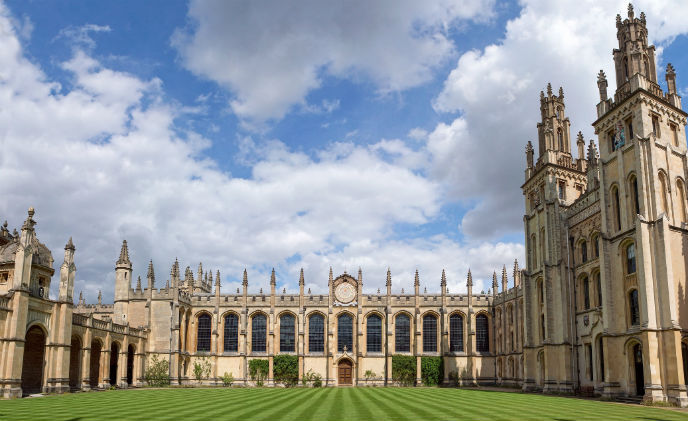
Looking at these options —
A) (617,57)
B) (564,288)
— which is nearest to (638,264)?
(564,288)

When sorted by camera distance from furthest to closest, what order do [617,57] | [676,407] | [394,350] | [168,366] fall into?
[394,350] < [168,366] < [617,57] < [676,407]

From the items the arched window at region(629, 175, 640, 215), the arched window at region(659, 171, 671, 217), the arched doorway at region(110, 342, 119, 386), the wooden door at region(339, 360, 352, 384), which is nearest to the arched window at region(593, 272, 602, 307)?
the arched window at region(629, 175, 640, 215)

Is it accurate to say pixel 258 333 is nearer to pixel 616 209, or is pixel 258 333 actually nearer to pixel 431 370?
pixel 431 370

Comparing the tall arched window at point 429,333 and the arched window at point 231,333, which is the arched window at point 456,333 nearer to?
the tall arched window at point 429,333

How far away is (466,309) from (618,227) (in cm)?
2715

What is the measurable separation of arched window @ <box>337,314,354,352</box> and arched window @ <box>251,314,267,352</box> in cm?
808

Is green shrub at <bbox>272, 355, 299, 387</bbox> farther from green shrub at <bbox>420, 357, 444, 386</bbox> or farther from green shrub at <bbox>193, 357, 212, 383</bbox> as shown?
green shrub at <bbox>420, 357, 444, 386</bbox>

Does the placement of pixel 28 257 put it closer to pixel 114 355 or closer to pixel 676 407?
pixel 114 355

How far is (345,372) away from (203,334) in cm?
1591

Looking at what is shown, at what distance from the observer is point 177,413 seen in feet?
69.5

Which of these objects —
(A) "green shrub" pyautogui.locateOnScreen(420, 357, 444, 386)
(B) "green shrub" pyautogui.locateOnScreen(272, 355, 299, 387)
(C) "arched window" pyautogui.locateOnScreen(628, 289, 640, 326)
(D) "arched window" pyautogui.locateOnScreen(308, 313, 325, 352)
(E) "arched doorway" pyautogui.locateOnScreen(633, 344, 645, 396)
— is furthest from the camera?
(D) "arched window" pyautogui.locateOnScreen(308, 313, 325, 352)

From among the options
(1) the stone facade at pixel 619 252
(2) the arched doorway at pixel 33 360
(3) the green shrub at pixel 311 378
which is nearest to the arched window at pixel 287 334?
(3) the green shrub at pixel 311 378

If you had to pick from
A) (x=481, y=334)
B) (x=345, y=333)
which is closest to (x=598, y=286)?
(x=481, y=334)

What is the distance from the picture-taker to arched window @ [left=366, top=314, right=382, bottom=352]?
6016cm
